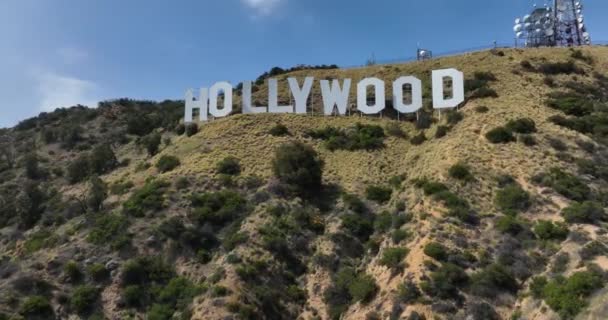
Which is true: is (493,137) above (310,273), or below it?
above

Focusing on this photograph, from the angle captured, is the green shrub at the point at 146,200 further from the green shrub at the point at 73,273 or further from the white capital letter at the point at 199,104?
the white capital letter at the point at 199,104

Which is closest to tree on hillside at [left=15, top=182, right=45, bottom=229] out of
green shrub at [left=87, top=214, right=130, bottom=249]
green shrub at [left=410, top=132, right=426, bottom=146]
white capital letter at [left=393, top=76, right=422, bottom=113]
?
green shrub at [left=87, top=214, right=130, bottom=249]

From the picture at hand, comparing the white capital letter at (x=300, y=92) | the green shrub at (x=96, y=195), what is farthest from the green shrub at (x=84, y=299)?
the white capital letter at (x=300, y=92)

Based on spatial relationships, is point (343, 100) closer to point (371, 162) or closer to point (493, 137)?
point (371, 162)

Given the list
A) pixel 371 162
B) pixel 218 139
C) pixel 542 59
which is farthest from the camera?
pixel 542 59

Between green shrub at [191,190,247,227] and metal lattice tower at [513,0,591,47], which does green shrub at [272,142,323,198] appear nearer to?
green shrub at [191,190,247,227]

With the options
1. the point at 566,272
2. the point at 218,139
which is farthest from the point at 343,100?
the point at 566,272

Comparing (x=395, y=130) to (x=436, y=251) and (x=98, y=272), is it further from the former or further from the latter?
(x=98, y=272)
